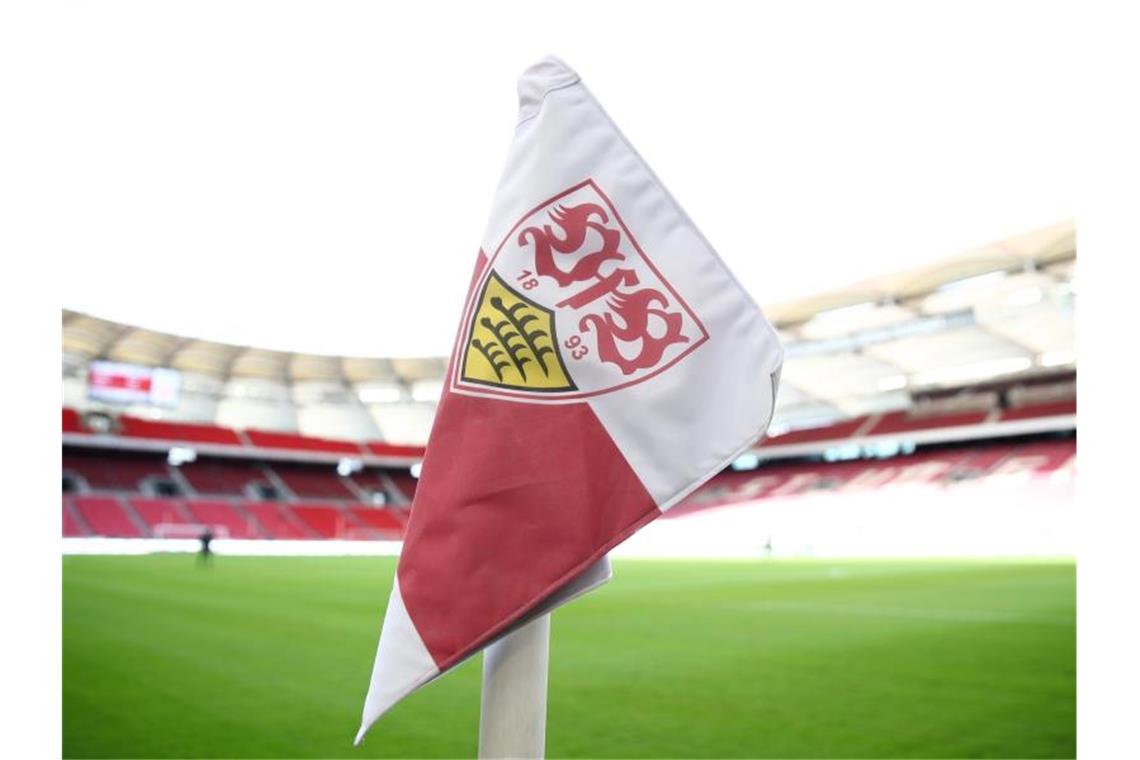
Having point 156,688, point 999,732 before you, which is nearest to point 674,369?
point 999,732

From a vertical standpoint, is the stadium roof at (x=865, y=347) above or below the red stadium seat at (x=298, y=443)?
above

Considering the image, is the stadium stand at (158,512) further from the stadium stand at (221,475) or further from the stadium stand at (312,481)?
the stadium stand at (312,481)

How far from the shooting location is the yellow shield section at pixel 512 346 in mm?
1225

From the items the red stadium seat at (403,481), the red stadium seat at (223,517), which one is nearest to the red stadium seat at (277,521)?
the red stadium seat at (223,517)

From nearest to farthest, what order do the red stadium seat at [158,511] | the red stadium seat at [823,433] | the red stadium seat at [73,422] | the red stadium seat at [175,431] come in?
the red stadium seat at [158,511], the red stadium seat at [73,422], the red stadium seat at [175,431], the red stadium seat at [823,433]

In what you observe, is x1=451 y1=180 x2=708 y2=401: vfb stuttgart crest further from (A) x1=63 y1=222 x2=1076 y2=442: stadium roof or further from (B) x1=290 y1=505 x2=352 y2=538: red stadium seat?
(B) x1=290 y1=505 x2=352 y2=538: red stadium seat

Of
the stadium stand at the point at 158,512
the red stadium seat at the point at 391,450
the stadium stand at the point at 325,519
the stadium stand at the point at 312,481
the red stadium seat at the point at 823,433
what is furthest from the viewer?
the red stadium seat at the point at 391,450

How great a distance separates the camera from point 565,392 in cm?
121

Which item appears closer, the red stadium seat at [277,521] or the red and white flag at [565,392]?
the red and white flag at [565,392]

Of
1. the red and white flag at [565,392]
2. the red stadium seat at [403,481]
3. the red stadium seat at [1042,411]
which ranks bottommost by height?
the red stadium seat at [403,481]

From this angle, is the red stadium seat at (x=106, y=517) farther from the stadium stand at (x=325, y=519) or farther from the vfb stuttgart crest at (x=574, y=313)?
the vfb stuttgart crest at (x=574, y=313)

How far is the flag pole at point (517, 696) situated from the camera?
1223mm

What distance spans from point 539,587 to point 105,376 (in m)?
40.7

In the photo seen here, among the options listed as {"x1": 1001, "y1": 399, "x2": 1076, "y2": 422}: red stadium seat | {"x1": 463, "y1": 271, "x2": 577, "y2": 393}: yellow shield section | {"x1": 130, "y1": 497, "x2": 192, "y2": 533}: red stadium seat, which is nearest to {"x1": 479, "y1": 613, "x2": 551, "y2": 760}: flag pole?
{"x1": 463, "y1": 271, "x2": 577, "y2": 393}: yellow shield section
